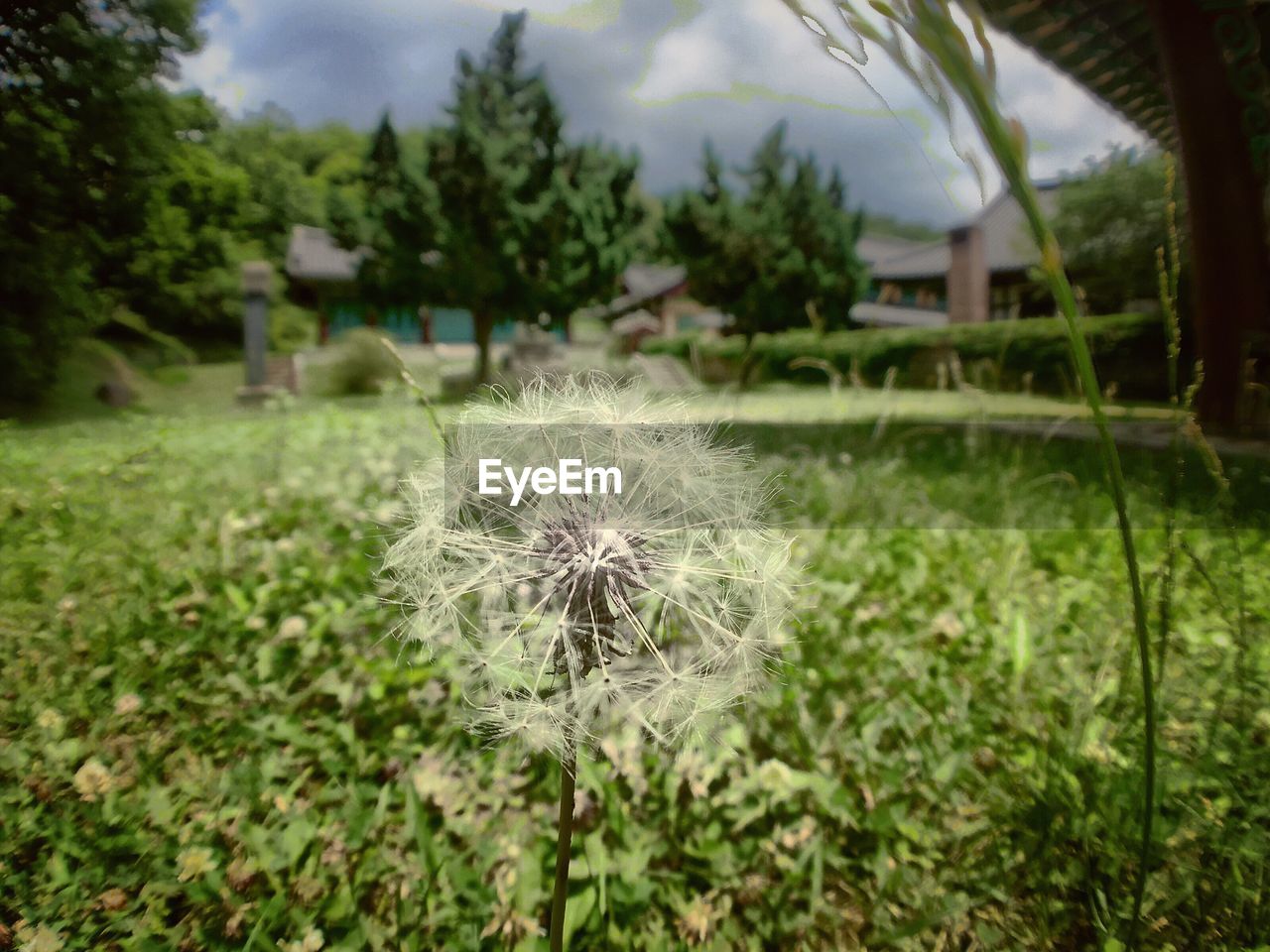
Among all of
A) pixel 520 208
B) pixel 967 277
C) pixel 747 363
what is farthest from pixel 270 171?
pixel 967 277

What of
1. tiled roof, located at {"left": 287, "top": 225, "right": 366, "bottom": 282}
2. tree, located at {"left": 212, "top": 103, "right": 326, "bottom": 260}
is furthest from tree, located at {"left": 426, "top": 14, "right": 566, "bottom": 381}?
tree, located at {"left": 212, "top": 103, "right": 326, "bottom": 260}

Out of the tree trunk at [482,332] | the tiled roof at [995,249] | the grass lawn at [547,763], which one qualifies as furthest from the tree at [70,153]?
the tiled roof at [995,249]

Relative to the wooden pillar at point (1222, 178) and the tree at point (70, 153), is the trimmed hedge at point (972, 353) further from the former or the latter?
the tree at point (70, 153)

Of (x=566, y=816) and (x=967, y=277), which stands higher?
(x=967, y=277)

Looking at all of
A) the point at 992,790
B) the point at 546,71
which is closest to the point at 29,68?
the point at 546,71

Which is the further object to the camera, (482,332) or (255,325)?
(482,332)

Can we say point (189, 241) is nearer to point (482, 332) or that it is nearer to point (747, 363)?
point (482, 332)
